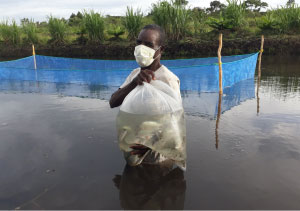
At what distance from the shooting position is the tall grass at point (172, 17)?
47.0 ft

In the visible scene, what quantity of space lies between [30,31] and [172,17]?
10837 millimetres

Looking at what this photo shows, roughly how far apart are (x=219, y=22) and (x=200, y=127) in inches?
534

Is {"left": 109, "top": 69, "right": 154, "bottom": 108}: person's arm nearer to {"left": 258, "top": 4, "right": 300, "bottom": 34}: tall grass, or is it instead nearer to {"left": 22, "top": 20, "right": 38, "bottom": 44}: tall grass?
{"left": 258, "top": 4, "right": 300, "bottom": 34}: tall grass

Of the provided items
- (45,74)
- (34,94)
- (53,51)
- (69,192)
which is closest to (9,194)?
(69,192)

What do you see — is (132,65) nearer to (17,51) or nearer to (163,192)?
(163,192)

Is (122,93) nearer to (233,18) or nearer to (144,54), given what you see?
(144,54)

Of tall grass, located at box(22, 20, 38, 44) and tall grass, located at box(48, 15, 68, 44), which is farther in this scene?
tall grass, located at box(22, 20, 38, 44)

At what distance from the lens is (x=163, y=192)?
2.20 meters

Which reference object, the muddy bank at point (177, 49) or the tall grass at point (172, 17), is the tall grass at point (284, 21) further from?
the tall grass at point (172, 17)

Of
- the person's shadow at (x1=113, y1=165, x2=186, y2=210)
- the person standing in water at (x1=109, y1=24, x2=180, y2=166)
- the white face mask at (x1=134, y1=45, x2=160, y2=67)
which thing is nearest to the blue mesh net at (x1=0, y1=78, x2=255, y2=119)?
the person's shadow at (x1=113, y1=165, x2=186, y2=210)

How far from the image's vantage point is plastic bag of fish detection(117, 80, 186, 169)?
6.45 ft

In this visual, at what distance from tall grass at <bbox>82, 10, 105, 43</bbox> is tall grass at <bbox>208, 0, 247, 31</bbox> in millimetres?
7258

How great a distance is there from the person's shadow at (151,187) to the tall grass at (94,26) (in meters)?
15.4

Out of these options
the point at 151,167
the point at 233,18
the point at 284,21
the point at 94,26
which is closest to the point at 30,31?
the point at 94,26
